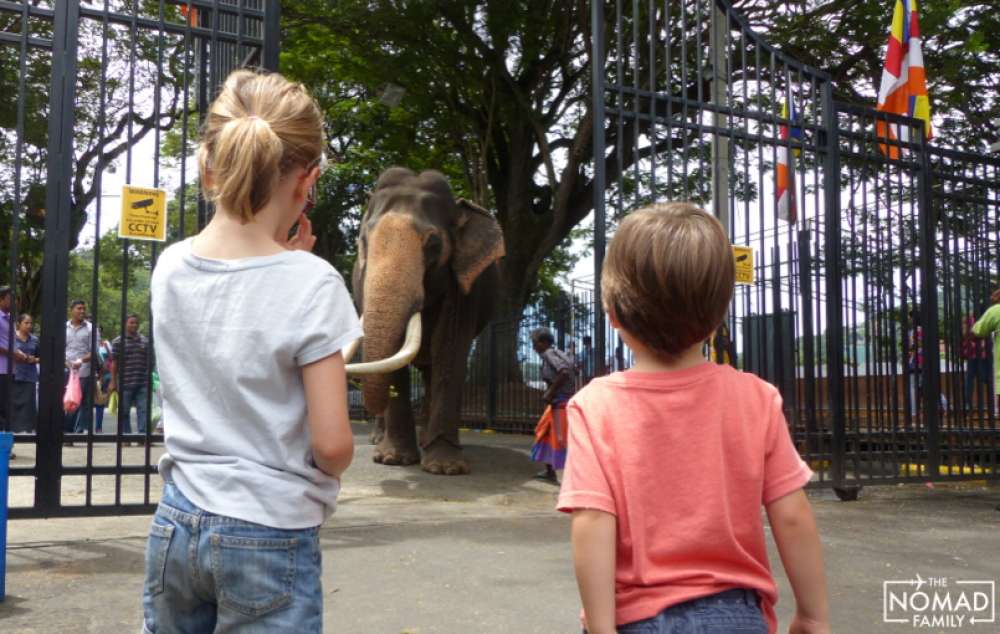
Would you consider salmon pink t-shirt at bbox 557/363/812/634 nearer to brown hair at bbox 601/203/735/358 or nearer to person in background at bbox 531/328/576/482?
brown hair at bbox 601/203/735/358

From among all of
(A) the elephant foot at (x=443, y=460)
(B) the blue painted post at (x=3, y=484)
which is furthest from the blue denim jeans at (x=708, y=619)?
(A) the elephant foot at (x=443, y=460)

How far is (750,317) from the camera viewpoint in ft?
25.6

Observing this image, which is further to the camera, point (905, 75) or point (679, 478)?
point (905, 75)

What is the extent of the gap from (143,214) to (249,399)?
162 inches

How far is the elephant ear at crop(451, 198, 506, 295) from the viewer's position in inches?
356

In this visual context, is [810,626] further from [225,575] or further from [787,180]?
[787,180]

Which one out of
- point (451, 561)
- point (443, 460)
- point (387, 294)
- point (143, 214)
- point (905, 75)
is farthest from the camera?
point (905, 75)

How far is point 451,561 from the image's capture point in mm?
5051

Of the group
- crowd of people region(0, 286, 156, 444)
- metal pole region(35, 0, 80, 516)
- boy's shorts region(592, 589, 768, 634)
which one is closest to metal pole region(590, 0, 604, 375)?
metal pole region(35, 0, 80, 516)

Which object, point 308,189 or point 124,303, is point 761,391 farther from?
point 124,303

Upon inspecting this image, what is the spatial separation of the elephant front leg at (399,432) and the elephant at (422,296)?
0.01 m

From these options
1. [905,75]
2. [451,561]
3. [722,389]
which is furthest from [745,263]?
[722,389]

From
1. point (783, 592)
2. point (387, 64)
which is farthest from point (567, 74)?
point (783, 592)

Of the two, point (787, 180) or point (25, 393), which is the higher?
point (787, 180)
